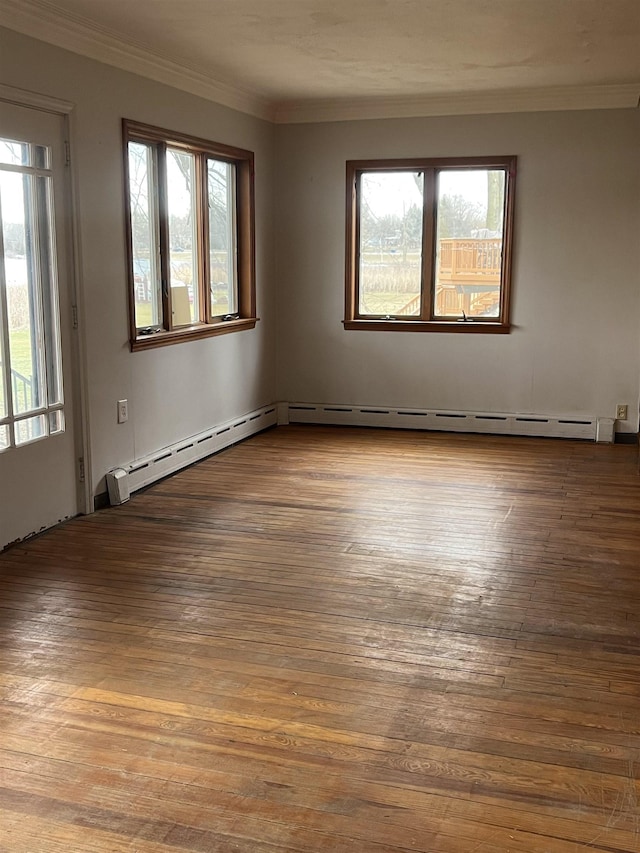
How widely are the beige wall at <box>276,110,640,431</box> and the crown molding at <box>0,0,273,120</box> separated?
116 cm

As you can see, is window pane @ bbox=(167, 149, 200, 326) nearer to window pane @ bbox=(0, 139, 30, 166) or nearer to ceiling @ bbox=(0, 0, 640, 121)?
ceiling @ bbox=(0, 0, 640, 121)

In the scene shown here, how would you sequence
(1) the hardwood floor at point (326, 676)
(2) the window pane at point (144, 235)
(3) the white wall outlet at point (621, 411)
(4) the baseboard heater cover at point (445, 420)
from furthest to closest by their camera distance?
(4) the baseboard heater cover at point (445, 420)
(3) the white wall outlet at point (621, 411)
(2) the window pane at point (144, 235)
(1) the hardwood floor at point (326, 676)

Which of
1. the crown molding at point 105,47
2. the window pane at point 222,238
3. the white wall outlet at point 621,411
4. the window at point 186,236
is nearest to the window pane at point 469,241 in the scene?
the white wall outlet at point 621,411

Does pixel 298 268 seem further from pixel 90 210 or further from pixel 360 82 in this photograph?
pixel 90 210

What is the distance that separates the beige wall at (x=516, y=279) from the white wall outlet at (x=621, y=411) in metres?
0.05

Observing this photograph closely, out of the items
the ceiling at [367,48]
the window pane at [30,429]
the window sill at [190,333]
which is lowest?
the window pane at [30,429]

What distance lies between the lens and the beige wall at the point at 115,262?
4.48m

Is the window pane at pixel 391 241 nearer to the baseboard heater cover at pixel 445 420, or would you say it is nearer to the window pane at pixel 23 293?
the baseboard heater cover at pixel 445 420

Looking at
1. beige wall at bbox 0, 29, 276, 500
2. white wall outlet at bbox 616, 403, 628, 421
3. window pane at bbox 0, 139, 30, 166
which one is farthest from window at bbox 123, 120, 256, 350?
white wall outlet at bbox 616, 403, 628, 421

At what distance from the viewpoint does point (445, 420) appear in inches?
283

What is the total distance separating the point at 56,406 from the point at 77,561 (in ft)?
2.95

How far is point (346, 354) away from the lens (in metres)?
7.35

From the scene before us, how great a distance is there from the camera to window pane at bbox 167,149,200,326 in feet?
18.9

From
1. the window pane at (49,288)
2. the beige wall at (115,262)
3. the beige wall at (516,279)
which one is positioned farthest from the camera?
the beige wall at (516,279)
